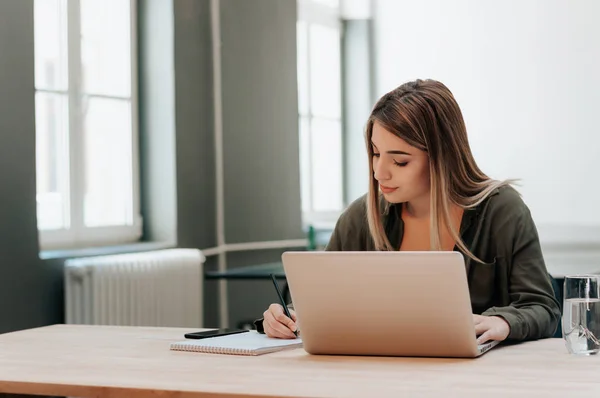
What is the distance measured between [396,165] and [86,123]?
2.19 metres

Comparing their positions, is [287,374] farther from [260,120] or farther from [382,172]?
[260,120]

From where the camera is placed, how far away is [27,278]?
12.3 feet

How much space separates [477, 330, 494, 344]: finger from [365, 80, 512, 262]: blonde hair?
387 mm

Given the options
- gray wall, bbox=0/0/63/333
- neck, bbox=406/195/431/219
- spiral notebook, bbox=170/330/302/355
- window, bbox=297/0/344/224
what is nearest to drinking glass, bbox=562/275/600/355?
spiral notebook, bbox=170/330/302/355

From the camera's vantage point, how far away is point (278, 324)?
225 centimetres

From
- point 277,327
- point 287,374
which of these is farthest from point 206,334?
point 287,374

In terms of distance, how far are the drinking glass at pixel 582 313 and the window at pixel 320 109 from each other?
4.02 meters

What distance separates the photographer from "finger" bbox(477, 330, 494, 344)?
6.63 feet

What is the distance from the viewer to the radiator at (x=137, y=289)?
391cm

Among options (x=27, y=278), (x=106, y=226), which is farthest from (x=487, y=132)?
(x=27, y=278)

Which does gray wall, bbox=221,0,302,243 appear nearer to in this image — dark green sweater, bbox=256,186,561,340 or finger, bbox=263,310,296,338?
dark green sweater, bbox=256,186,561,340

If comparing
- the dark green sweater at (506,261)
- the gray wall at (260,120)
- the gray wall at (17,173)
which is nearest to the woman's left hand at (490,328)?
the dark green sweater at (506,261)

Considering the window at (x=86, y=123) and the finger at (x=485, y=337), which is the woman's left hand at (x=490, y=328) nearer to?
the finger at (x=485, y=337)

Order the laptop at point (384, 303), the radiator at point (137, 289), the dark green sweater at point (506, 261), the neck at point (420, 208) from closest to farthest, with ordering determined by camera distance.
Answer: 1. the laptop at point (384, 303)
2. the dark green sweater at point (506, 261)
3. the neck at point (420, 208)
4. the radiator at point (137, 289)
